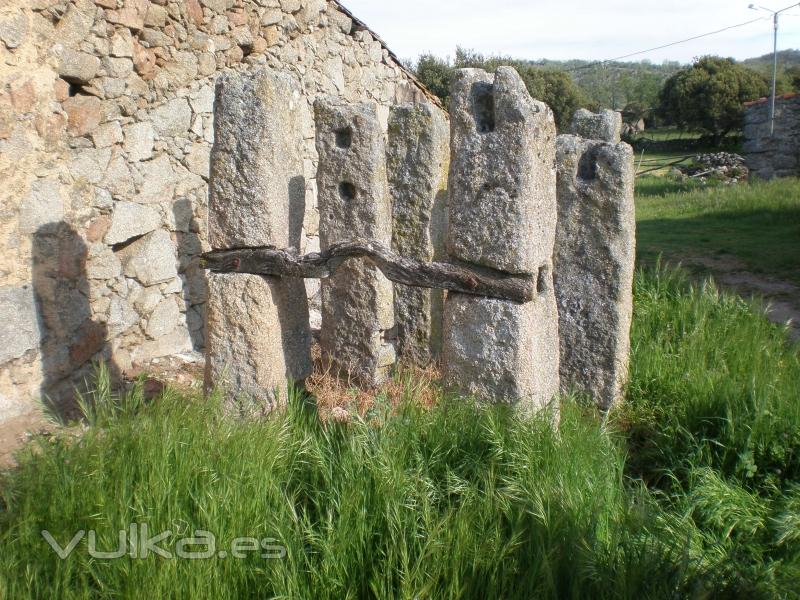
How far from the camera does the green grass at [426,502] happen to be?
2.56m

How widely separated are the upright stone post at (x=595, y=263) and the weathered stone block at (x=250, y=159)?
1.67 m

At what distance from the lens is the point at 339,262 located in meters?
3.85

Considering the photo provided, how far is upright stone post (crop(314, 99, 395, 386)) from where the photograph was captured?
4539 mm

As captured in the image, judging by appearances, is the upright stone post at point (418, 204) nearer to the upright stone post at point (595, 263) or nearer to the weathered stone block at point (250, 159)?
the upright stone post at point (595, 263)

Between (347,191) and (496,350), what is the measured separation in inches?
69.3

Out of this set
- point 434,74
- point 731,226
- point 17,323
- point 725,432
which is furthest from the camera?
point 434,74

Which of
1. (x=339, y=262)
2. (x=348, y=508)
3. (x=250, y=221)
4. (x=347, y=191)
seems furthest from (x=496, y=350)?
(x=347, y=191)

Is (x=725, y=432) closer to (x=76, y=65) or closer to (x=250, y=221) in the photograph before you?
(x=250, y=221)

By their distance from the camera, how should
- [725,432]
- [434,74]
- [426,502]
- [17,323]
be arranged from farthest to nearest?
[434,74]
[17,323]
[725,432]
[426,502]

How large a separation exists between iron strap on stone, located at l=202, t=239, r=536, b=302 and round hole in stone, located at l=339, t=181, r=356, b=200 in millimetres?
961

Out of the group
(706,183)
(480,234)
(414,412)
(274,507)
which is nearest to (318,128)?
(480,234)

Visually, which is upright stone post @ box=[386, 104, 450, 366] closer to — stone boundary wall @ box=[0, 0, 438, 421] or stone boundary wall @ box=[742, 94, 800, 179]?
stone boundary wall @ box=[0, 0, 438, 421]

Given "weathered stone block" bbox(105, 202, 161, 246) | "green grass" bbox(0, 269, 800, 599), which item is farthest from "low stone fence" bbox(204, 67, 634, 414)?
"weathered stone block" bbox(105, 202, 161, 246)

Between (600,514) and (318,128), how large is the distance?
2.93 meters
